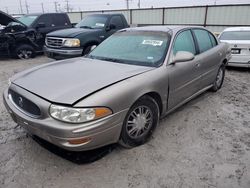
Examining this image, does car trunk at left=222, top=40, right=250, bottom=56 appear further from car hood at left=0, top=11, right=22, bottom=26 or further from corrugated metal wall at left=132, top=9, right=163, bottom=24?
corrugated metal wall at left=132, top=9, right=163, bottom=24

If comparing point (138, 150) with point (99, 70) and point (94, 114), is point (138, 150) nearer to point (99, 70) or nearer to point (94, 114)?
point (94, 114)

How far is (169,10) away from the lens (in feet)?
50.1

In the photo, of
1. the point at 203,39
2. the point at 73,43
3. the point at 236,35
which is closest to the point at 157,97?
the point at 203,39

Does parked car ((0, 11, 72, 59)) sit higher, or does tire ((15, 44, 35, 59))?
parked car ((0, 11, 72, 59))

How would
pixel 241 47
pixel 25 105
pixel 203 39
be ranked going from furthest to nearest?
pixel 241 47
pixel 203 39
pixel 25 105

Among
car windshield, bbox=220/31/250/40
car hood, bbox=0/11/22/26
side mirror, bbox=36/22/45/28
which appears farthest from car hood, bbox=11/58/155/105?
side mirror, bbox=36/22/45/28

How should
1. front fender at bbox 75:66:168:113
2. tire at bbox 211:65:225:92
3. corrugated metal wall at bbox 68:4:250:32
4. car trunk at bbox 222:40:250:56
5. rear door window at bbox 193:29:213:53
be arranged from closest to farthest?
front fender at bbox 75:66:168:113
rear door window at bbox 193:29:213:53
tire at bbox 211:65:225:92
car trunk at bbox 222:40:250:56
corrugated metal wall at bbox 68:4:250:32

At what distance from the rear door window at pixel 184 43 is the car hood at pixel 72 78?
0.78m

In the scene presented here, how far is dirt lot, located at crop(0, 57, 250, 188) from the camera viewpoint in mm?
2424

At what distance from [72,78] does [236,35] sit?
6.31m

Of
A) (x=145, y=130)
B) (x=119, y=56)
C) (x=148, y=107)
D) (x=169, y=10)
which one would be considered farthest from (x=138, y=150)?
(x=169, y=10)

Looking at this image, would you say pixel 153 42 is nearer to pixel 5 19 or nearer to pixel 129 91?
pixel 129 91

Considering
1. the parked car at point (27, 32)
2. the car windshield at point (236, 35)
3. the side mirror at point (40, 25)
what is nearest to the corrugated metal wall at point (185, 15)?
the car windshield at point (236, 35)

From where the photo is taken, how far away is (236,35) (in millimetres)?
7137
